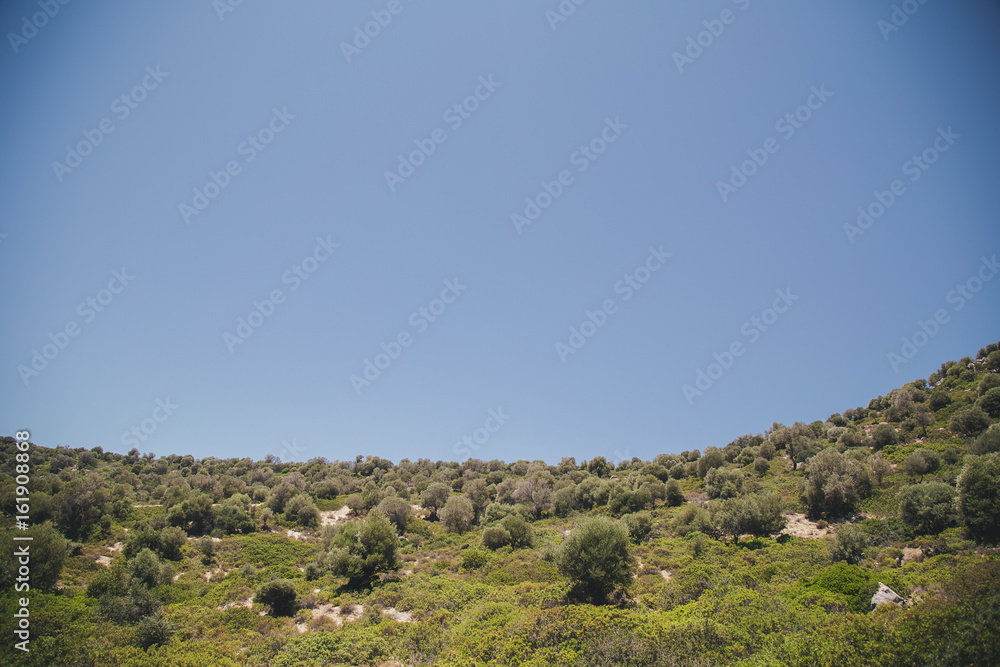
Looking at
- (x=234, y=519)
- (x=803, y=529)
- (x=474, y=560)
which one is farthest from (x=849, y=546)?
(x=234, y=519)

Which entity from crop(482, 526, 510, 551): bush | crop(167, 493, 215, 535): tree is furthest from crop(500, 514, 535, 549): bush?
crop(167, 493, 215, 535): tree

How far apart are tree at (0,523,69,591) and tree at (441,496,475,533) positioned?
30.7 metres

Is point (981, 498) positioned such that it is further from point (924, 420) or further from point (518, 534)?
A: point (924, 420)

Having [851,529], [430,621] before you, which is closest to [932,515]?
[851,529]

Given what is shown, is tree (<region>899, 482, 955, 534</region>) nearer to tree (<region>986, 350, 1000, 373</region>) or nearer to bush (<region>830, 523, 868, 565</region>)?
bush (<region>830, 523, 868, 565</region>)

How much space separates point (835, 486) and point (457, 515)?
117ft

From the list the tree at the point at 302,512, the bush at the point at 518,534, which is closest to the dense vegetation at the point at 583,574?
the bush at the point at 518,534

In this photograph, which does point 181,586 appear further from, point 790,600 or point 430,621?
point 790,600

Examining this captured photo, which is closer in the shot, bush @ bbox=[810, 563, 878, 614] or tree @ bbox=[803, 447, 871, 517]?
bush @ bbox=[810, 563, 878, 614]

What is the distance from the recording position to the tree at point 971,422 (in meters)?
32.6

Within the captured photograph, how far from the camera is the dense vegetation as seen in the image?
12.7 metres

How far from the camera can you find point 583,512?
1836 inches

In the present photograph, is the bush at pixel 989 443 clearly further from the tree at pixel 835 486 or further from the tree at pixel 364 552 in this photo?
the tree at pixel 364 552

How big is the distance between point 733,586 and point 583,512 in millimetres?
30370
